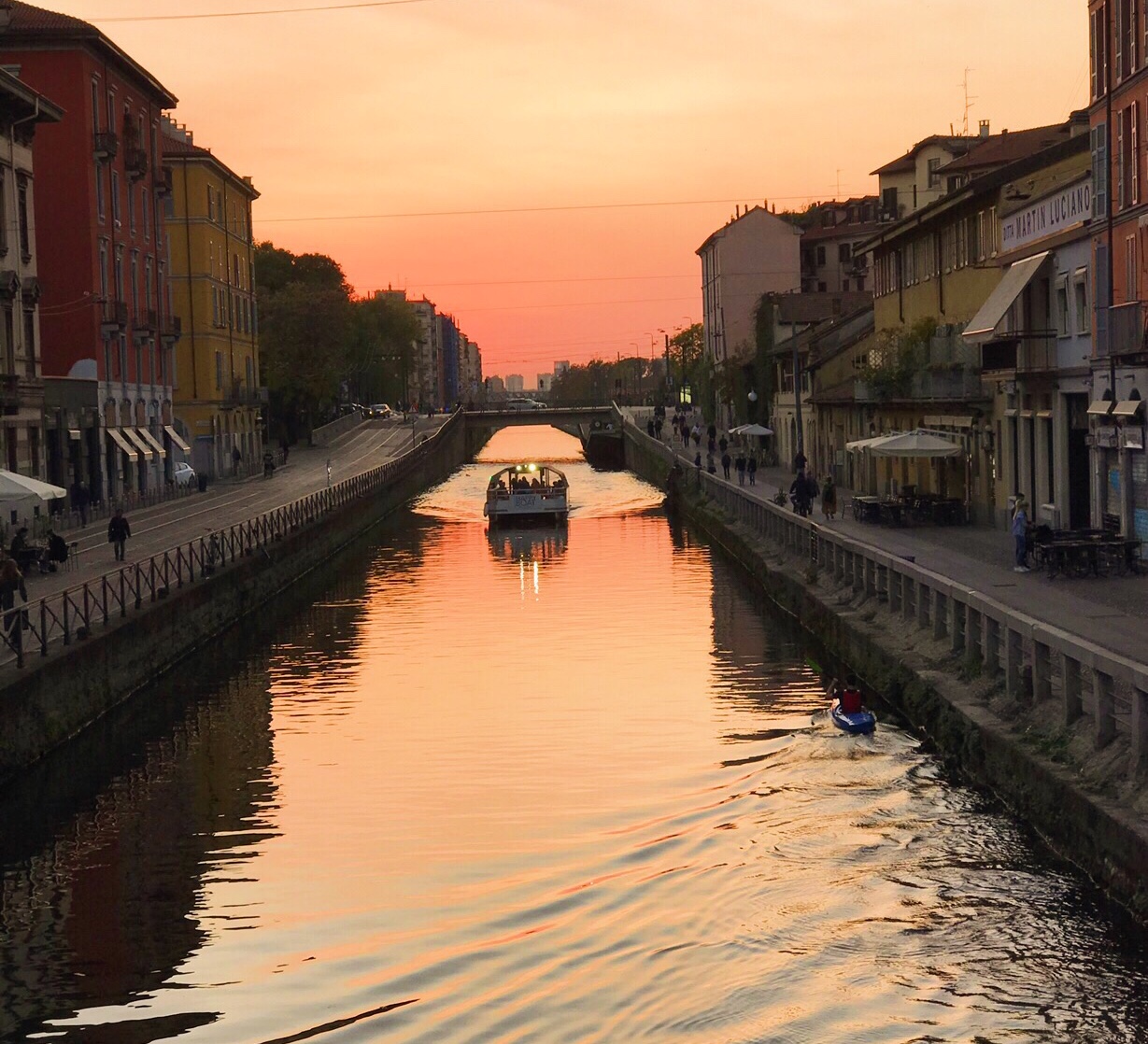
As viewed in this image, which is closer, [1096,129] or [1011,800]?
[1011,800]

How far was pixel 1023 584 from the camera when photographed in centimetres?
3322

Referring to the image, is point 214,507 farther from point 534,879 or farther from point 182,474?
point 534,879

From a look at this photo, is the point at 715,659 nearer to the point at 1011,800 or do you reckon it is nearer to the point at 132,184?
the point at 1011,800

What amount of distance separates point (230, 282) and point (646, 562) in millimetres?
Answer: 52937

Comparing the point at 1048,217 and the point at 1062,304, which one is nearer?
the point at 1062,304

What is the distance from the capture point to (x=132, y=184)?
76.8m

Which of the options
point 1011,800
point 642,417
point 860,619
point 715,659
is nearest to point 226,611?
point 715,659

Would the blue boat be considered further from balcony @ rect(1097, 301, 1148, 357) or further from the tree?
the tree

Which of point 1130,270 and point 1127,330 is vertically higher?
point 1130,270

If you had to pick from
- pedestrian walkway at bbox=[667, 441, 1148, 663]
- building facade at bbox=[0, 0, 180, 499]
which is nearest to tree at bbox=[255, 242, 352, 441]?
building facade at bbox=[0, 0, 180, 499]

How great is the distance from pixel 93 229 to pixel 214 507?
11370 millimetres

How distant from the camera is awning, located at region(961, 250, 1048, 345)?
43406 millimetres

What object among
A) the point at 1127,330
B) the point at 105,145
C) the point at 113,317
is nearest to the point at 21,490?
the point at 1127,330

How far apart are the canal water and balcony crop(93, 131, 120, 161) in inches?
1593
